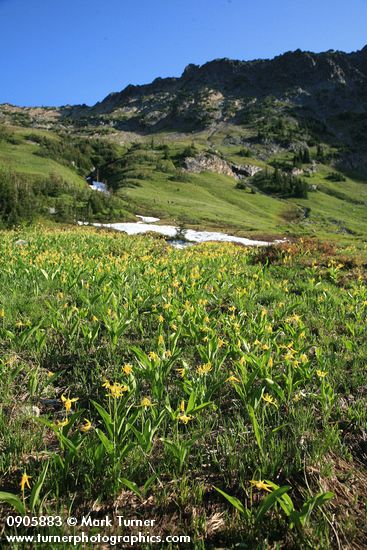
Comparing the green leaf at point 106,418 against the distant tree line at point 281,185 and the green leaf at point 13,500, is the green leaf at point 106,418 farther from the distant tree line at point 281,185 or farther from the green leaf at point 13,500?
the distant tree line at point 281,185

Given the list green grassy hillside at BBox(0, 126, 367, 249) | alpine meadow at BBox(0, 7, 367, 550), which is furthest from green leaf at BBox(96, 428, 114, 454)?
green grassy hillside at BBox(0, 126, 367, 249)

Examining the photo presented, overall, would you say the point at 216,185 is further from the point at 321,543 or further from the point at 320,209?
the point at 321,543

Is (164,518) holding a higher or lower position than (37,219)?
higher

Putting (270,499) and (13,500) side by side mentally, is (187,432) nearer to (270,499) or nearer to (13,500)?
(270,499)

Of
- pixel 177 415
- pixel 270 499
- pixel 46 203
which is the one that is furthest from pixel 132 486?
pixel 46 203

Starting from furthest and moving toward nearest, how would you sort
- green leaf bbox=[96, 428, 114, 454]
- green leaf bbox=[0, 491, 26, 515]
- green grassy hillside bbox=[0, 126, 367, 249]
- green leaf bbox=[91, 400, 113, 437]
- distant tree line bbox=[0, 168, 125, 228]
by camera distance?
green grassy hillside bbox=[0, 126, 367, 249], distant tree line bbox=[0, 168, 125, 228], green leaf bbox=[91, 400, 113, 437], green leaf bbox=[96, 428, 114, 454], green leaf bbox=[0, 491, 26, 515]

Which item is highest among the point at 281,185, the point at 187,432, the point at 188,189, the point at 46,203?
the point at 281,185

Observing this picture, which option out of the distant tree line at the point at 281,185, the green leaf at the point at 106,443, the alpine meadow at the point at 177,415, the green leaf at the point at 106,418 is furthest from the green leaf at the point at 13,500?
the distant tree line at the point at 281,185

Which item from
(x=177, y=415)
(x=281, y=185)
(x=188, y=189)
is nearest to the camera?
(x=177, y=415)

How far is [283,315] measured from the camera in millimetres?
6500

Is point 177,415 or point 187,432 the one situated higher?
point 177,415

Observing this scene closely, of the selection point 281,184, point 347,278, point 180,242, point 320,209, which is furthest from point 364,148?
point 347,278

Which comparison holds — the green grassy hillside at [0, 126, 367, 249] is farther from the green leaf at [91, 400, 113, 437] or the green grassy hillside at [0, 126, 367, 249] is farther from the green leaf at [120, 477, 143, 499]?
the green leaf at [120, 477, 143, 499]

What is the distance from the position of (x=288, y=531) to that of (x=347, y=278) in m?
9.64
